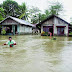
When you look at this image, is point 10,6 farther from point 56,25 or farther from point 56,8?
point 56,25

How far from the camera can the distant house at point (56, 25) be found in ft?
76.9

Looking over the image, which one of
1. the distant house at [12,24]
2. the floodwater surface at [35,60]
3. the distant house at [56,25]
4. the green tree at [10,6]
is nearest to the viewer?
the floodwater surface at [35,60]

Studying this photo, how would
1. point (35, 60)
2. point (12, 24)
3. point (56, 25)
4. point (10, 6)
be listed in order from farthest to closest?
point (10, 6) < point (12, 24) < point (56, 25) < point (35, 60)

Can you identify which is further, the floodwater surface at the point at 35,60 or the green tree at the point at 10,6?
the green tree at the point at 10,6

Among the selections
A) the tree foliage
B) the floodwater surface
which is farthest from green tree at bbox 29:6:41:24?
the floodwater surface

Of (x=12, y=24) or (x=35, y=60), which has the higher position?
(x=12, y=24)

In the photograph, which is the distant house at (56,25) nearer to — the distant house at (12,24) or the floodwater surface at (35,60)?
the distant house at (12,24)

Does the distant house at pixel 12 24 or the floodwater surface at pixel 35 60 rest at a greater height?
the distant house at pixel 12 24

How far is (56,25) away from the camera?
23812 millimetres

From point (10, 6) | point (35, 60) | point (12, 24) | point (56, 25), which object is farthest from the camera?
point (10, 6)

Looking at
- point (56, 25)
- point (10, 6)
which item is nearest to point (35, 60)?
point (56, 25)

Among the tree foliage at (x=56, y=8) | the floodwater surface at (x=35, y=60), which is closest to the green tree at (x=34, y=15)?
the tree foliage at (x=56, y=8)

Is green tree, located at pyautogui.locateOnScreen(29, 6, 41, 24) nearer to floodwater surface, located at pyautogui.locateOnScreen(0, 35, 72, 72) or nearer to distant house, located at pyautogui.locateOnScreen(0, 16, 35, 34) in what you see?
Answer: distant house, located at pyautogui.locateOnScreen(0, 16, 35, 34)

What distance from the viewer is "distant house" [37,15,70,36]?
2344 cm
